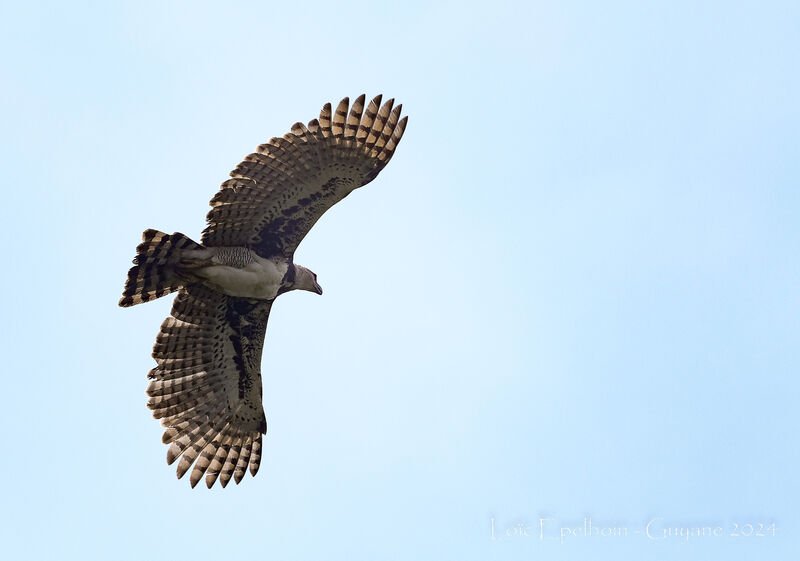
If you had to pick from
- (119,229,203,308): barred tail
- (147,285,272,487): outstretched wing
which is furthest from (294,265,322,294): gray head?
(119,229,203,308): barred tail

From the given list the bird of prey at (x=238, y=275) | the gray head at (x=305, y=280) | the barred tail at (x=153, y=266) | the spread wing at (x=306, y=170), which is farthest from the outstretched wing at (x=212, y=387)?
the spread wing at (x=306, y=170)

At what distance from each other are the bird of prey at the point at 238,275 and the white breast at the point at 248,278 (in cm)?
1

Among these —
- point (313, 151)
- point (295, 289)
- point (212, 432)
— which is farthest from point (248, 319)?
point (313, 151)

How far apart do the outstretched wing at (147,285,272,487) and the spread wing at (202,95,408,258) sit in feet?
4.14

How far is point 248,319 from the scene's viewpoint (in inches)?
513

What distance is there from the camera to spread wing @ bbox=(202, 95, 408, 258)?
454 inches

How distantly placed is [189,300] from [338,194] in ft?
7.24

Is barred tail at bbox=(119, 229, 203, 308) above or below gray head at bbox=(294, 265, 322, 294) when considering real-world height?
below

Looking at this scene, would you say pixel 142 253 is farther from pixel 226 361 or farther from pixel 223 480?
pixel 223 480

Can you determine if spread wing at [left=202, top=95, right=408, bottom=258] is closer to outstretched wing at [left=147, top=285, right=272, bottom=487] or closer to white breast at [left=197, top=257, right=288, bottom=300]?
white breast at [left=197, top=257, right=288, bottom=300]

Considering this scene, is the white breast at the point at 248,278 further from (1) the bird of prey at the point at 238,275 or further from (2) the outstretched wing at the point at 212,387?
(2) the outstretched wing at the point at 212,387

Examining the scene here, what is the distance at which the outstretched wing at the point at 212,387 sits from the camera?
511 inches

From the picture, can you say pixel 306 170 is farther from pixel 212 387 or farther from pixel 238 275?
pixel 212 387

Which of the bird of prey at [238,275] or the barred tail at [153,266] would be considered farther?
the barred tail at [153,266]
